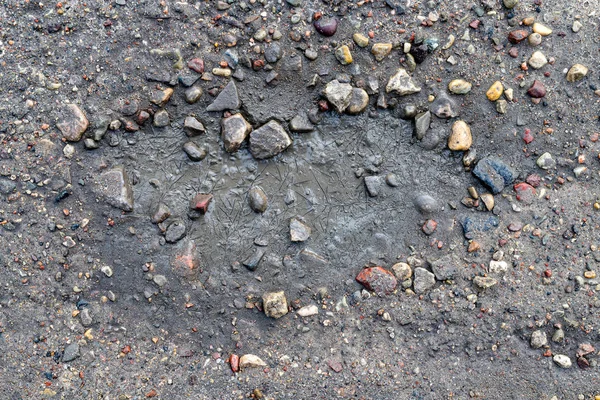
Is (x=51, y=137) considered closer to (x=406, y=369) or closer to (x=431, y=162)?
(x=431, y=162)

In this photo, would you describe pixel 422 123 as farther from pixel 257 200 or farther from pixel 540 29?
pixel 257 200

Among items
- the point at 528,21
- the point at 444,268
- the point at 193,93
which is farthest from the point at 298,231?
the point at 528,21

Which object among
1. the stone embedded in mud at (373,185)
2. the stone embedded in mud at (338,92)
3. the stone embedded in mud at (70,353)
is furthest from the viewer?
the stone embedded in mud at (373,185)

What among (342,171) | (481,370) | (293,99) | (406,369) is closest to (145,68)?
(293,99)

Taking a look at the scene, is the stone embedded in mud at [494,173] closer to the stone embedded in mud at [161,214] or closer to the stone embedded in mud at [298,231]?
the stone embedded in mud at [298,231]

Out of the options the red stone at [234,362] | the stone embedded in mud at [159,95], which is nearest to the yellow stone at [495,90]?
the stone embedded in mud at [159,95]

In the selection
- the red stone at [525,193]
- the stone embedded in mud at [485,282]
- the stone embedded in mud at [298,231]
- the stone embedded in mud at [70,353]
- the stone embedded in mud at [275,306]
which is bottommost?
the stone embedded in mud at [70,353]

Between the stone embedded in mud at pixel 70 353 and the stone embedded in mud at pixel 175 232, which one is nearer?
the stone embedded in mud at pixel 70 353

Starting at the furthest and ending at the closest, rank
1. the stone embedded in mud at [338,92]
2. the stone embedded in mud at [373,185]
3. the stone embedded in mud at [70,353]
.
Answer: the stone embedded in mud at [373,185] → the stone embedded in mud at [338,92] → the stone embedded in mud at [70,353]
